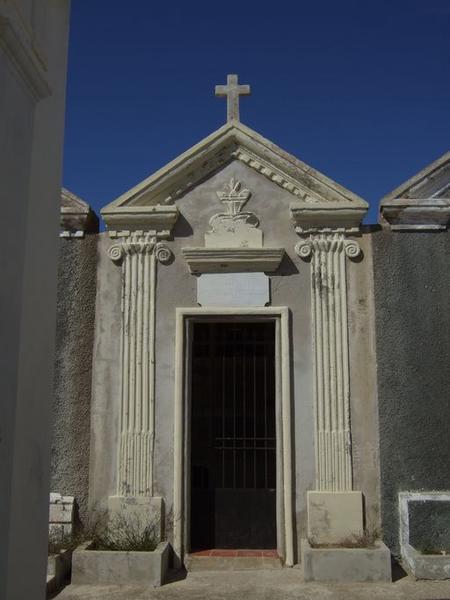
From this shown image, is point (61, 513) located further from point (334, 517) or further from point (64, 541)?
point (334, 517)

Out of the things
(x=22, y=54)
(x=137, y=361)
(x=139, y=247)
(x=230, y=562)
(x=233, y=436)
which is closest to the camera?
(x=22, y=54)

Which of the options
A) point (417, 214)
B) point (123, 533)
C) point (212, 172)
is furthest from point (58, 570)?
point (417, 214)

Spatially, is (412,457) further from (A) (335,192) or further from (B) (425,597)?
(A) (335,192)

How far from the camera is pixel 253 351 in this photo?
25.4 ft

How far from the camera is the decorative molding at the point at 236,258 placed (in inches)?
285

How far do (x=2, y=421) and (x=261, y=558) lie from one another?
4690mm

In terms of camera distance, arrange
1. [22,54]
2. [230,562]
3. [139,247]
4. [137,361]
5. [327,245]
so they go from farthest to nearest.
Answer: [139,247], [327,245], [137,361], [230,562], [22,54]

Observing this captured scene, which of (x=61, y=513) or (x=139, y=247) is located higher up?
(x=139, y=247)

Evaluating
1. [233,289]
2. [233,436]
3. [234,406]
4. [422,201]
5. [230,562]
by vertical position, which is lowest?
[230,562]

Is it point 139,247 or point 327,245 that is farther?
point 139,247

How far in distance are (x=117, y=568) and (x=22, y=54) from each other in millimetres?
4783

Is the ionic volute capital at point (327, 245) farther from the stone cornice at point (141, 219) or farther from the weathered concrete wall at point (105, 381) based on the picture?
the weathered concrete wall at point (105, 381)

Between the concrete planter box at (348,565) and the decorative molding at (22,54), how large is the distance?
4775 mm

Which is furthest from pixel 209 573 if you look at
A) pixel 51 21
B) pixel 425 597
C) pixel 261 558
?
pixel 51 21
